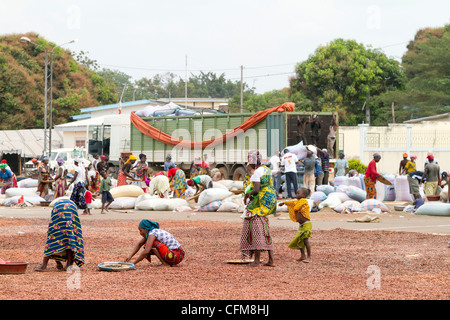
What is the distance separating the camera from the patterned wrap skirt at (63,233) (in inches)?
367

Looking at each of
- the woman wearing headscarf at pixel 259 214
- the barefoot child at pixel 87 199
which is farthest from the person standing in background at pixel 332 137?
the woman wearing headscarf at pixel 259 214

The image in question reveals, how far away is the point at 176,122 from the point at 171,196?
9.90m

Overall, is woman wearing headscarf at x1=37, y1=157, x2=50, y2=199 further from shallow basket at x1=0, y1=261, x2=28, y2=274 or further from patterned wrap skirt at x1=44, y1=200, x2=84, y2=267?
shallow basket at x1=0, y1=261, x2=28, y2=274

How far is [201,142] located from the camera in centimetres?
3116

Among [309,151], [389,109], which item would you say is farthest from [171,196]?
[389,109]

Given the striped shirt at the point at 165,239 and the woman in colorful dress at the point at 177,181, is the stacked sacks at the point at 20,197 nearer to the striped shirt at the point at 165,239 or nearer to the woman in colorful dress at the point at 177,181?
the woman in colorful dress at the point at 177,181

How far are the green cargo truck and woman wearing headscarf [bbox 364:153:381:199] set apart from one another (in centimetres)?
712

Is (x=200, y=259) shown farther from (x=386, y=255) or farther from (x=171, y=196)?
(x=171, y=196)

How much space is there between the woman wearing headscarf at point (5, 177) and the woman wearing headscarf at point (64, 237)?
59.2 feet

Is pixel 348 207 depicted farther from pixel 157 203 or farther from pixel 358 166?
pixel 358 166

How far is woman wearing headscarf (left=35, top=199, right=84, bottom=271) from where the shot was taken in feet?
30.6

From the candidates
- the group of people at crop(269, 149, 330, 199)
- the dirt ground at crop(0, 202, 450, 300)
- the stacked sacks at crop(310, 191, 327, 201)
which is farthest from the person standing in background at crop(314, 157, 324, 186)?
the dirt ground at crop(0, 202, 450, 300)

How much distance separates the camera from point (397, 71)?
56250 mm

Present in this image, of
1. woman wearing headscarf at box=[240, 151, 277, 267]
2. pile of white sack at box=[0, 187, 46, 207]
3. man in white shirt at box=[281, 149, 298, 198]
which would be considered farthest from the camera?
pile of white sack at box=[0, 187, 46, 207]
